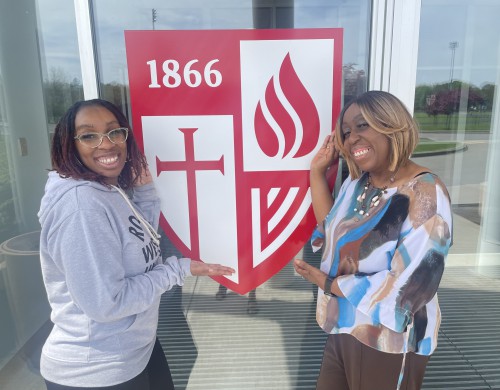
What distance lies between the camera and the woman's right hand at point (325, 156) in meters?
1.31

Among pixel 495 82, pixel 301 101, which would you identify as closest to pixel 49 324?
pixel 301 101

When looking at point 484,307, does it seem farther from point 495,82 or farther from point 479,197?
point 495,82

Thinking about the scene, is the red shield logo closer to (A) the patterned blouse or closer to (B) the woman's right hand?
(B) the woman's right hand

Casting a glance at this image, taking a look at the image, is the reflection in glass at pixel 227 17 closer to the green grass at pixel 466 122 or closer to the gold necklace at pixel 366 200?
the gold necklace at pixel 366 200

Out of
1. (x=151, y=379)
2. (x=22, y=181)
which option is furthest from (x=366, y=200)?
(x=22, y=181)

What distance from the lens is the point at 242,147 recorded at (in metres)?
1.33

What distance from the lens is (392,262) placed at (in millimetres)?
952

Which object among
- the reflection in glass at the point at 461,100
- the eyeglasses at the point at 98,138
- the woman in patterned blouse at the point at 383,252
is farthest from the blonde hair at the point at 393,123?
the eyeglasses at the point at 98,138

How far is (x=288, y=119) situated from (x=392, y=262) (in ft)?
1.98

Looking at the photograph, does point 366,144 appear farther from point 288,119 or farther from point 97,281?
point 97,281

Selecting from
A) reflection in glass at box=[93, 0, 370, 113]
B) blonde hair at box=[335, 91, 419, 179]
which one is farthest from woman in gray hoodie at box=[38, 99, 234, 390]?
blonde hair at box=[335, 91, 419, 179]

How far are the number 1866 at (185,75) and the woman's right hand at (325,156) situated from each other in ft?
1.36

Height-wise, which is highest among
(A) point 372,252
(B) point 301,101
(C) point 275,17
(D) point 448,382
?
(C) point 275,17

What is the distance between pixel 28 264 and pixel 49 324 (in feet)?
1.41
